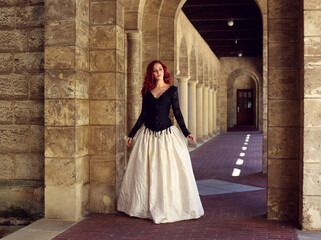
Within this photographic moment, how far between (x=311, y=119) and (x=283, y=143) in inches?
19.3

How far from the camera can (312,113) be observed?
4355 mm

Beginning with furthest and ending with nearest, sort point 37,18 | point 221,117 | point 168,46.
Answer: point 221,117 < point 168,46 < point 37,18

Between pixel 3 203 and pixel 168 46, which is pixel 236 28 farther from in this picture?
pixel 3 203

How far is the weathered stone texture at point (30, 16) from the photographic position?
5090 millimetres

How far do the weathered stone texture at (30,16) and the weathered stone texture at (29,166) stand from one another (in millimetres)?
1493

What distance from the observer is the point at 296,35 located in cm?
473

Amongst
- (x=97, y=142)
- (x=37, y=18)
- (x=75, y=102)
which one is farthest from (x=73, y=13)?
(x=97, y=142)

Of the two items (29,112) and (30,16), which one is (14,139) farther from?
(30,16)

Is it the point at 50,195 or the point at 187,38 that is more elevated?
the point at 187,38

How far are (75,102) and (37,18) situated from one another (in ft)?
3.76

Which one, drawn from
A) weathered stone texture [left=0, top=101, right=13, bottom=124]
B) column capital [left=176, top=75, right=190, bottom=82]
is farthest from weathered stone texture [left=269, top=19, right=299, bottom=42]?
column capital [left=176, top=75, right=190, bottom=82]

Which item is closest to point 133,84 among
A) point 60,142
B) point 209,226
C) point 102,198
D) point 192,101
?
point 102,198

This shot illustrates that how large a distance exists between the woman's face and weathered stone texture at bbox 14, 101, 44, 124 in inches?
52.7

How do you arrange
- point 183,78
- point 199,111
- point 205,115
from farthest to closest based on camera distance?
1. point 205,115
2. point 199,111
3. point 183,78
